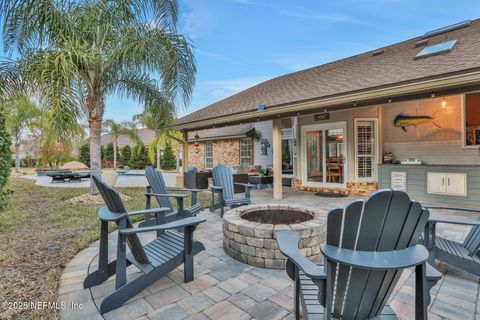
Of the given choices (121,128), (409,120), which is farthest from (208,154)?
(409,120)

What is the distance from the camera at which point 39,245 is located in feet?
12.5

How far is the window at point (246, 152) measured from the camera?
13.4m

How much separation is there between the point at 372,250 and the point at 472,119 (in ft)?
23.9

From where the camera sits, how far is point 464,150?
21.2 feet

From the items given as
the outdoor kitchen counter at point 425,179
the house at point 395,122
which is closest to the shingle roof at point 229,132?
the house at point 395,122

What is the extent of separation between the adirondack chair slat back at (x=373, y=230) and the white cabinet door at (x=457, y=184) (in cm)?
606

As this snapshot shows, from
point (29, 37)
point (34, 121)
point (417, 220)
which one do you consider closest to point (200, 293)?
point (417, 220)

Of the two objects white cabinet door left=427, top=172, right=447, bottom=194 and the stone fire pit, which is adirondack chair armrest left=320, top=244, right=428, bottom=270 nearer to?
the stone fire pit

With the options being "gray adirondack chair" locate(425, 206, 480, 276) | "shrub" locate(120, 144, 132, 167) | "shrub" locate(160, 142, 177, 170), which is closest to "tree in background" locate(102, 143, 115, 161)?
"shrub" locate(120, 144, 132, 167)

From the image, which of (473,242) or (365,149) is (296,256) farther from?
(365,149)

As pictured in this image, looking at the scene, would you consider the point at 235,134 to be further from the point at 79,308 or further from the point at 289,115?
the point at 79,308

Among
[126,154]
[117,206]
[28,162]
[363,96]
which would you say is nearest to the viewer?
[117,206]

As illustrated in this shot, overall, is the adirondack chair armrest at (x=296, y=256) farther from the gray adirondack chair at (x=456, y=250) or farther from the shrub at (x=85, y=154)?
the shrub at (x=85, y=154)

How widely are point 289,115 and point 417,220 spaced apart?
223 inches
